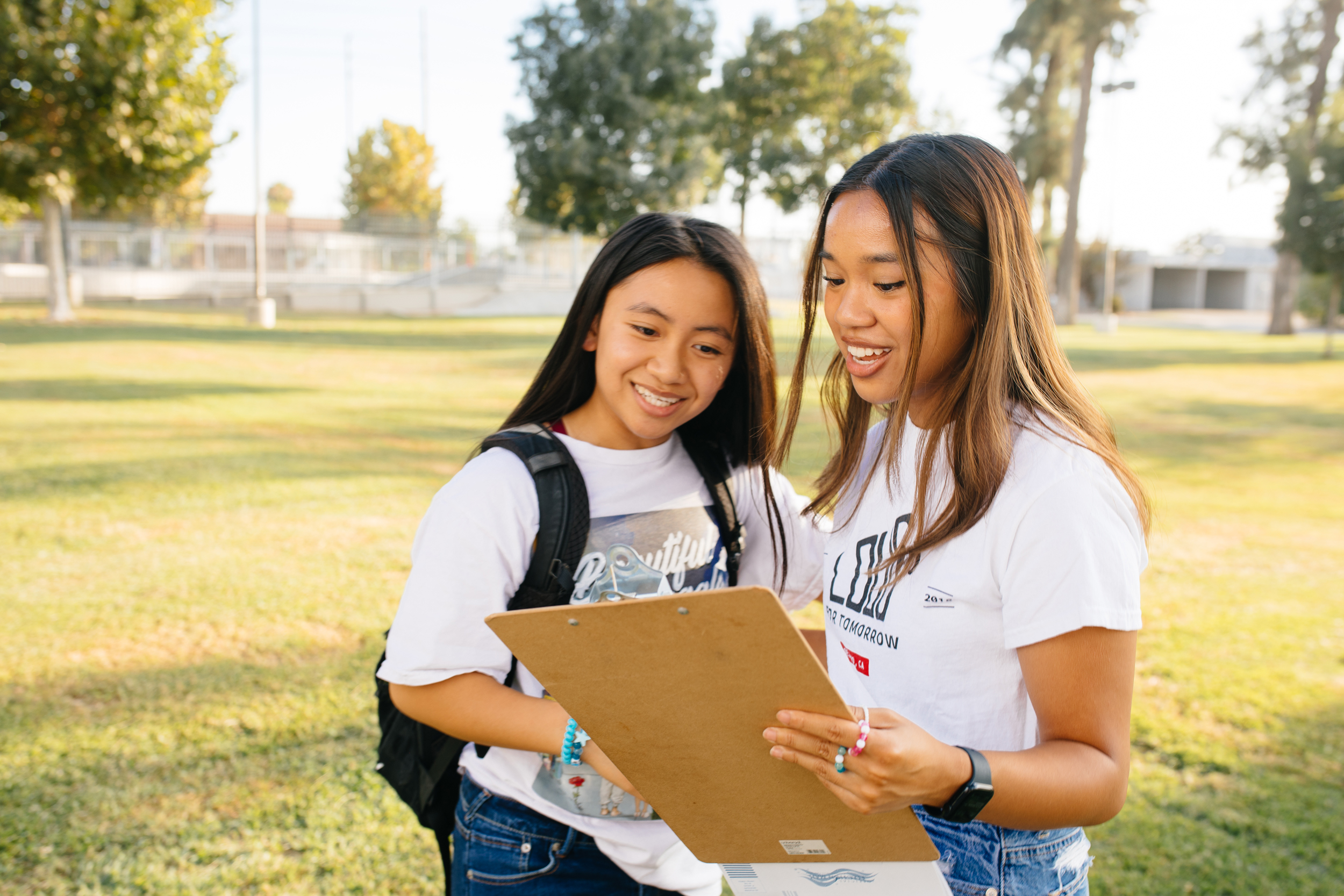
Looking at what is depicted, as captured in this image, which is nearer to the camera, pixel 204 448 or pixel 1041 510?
pixel 1041 510

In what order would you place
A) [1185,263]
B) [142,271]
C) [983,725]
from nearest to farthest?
[983,725]
[142,271]
[1185,263]

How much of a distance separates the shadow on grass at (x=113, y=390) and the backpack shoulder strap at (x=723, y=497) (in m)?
Answer: 11.2

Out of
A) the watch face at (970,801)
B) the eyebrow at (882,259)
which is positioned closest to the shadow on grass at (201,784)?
the watch face at (970,801)

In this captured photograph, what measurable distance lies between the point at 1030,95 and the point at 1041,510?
4214 centimetres

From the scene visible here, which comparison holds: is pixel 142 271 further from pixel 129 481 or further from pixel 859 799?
pixel 859 799

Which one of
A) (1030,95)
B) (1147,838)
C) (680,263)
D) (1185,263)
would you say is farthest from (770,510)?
(1185,263)

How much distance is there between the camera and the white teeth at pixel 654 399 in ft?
5.87

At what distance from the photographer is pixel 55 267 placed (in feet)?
68.9

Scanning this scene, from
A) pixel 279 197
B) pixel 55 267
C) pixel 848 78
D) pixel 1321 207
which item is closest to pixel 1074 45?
pixel 848 78

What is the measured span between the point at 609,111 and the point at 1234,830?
2486cm

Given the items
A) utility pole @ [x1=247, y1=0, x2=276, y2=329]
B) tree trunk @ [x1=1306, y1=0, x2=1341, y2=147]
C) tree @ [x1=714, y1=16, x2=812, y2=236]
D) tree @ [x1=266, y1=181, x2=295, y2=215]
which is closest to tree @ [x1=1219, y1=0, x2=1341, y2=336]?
tree trunk @ [x1=1306, y1=0, x2=1341, y2=147]

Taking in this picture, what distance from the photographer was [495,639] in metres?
1.58

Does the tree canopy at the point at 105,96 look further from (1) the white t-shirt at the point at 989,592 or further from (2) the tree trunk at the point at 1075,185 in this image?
(2) the tree trunk at the point at 1075,185

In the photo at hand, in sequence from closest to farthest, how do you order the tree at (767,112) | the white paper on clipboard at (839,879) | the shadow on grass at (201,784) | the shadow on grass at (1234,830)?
the white paper on clipboard at (839,879), the shadow on grass at (201,784), the shadow on grass at (1234,830), the tree at (767,112)
